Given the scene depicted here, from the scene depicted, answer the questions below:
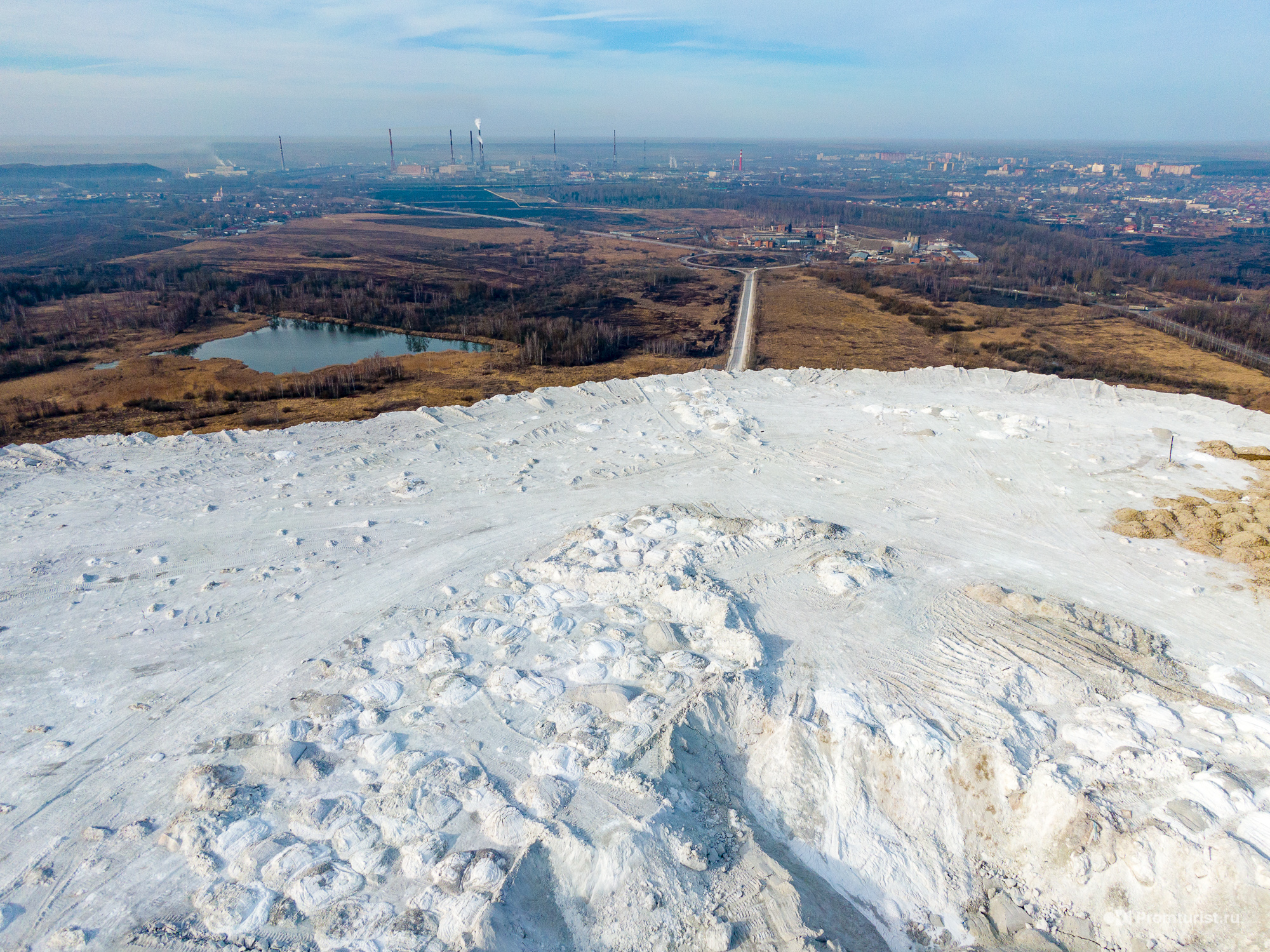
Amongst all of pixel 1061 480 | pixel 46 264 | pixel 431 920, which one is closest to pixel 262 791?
pixel 431 920

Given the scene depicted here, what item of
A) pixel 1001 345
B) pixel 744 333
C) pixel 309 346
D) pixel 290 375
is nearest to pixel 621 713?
pixel 290 375

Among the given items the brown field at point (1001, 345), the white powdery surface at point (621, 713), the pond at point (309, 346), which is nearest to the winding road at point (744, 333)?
the brown field at point (1001, 345)

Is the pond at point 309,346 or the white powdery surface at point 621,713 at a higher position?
the white powdery surface at point 621,713

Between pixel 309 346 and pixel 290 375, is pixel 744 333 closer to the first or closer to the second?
pixel 290 375

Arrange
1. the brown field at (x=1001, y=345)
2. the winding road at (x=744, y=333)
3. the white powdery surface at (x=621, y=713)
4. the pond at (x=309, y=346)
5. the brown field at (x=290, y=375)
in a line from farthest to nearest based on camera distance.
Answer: the pond at (x=309, y=346) < the winding road at (x=744, y=333) < the brown field at (x=1001, y=345) < the brown field at (x=290, y=375) < the white powdery surface at (x=621, y=713)

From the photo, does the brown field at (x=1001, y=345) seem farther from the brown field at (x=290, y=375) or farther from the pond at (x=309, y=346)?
the pond at (x=309, y=346)

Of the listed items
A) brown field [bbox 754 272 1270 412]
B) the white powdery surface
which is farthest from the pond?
the white powdery surface

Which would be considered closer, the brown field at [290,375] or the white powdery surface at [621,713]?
the white powdery surface at [621,713]
